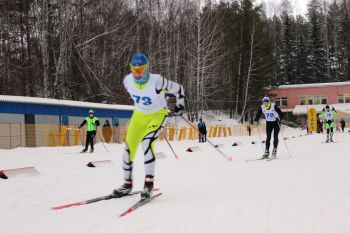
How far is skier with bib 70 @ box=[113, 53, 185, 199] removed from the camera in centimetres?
519

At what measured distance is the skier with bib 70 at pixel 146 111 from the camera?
5.19 m

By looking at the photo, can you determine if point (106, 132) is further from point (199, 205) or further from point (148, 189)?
point (199, 205)

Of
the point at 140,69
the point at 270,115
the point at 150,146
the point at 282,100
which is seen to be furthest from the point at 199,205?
the point at 282,100

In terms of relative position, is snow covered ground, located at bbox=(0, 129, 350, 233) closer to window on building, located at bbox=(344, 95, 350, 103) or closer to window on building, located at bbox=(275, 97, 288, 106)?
window on building, located at bbox=(275, 97, 288, 106)

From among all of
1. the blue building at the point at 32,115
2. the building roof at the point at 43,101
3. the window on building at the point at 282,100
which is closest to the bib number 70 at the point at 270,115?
the blue building at the point at 32,115

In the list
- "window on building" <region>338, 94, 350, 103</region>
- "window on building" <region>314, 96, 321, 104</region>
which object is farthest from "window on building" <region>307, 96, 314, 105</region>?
"window on building" <region>338, 94, 350, 103</region>

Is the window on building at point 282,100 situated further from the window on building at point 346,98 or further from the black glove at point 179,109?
the black glove at point 179,109

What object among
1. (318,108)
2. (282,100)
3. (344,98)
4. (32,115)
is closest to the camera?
(32,115)

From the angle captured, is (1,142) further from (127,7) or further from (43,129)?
(127,7)

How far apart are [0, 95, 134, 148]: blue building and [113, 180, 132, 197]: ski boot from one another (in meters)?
15.9

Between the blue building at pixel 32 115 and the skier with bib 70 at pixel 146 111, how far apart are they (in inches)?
630

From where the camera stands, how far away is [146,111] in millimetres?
5379

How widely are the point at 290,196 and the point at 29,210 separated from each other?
3026 mm

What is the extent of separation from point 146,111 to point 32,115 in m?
18.2
